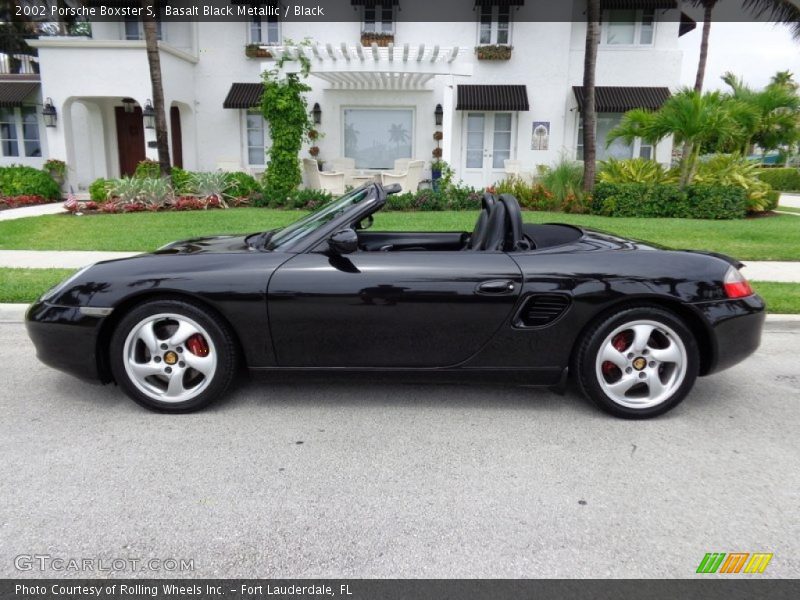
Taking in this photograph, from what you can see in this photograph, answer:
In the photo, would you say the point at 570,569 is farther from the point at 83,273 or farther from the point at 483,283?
the point at 83,273

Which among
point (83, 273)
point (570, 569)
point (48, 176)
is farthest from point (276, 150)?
point (570, 569)

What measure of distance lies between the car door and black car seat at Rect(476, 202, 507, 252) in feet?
0.80

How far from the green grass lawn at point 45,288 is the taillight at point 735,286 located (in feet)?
9.01

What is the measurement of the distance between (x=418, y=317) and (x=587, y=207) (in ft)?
37.7

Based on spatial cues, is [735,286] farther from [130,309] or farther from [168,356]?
[130,309]

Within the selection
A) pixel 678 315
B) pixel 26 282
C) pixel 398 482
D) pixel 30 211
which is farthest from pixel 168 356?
pixel 30 211

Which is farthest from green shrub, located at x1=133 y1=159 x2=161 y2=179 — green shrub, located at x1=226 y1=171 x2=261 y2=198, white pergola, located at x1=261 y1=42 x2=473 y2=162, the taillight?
the taillight

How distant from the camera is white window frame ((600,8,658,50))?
1834 cm

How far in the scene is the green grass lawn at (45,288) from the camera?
6105mm

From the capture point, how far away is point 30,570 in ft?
7.21

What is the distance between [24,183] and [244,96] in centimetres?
637

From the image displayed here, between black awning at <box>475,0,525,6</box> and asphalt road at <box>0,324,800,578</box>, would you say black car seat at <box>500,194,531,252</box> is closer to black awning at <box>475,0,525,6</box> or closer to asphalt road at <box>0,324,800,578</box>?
asphalt road at <box>0,324,800,578</box>

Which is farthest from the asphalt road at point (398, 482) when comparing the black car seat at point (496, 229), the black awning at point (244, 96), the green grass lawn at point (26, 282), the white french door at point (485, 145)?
the white french door at point (485, 145)
